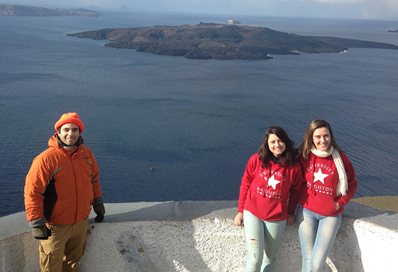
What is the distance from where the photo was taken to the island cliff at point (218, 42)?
79.6m

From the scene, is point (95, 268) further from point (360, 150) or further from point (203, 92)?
point (203, 92)

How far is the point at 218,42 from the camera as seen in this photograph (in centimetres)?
9231

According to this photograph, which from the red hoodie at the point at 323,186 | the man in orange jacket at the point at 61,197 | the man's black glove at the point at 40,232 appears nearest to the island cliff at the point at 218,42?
the red hoodie at the point at 323,186

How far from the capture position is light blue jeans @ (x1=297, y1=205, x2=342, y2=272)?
316 cm

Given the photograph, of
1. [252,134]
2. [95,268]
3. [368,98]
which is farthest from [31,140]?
[368,98]

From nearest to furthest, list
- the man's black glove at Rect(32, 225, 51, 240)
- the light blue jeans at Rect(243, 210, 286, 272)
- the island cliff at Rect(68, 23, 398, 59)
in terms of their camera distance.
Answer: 1. the man's black glove at Rect(32, 225, 51, 240)
2. the light blue jeans at Rect(243, 210, 286, 272)
3. the island cliff at Rect(68, 23, 398, 59)

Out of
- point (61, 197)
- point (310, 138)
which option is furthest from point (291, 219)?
point (61, 197)

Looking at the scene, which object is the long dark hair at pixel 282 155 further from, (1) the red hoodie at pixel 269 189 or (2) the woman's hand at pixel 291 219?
(2) the woman's hand at pixel 291 219

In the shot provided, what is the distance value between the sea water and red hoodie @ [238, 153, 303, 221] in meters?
21.4

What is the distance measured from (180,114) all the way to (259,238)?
35.2 meters

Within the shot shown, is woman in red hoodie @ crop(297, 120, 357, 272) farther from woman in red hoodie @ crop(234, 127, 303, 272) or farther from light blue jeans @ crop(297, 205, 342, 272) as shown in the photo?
woman in red hoodie @ crop(234, 127, 303, 272)

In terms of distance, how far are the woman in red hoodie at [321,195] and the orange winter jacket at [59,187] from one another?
63.6 inches

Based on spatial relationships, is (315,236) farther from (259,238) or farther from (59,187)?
(59,187)

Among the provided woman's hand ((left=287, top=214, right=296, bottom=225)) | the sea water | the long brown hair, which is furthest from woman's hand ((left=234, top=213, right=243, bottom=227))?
the sea water
